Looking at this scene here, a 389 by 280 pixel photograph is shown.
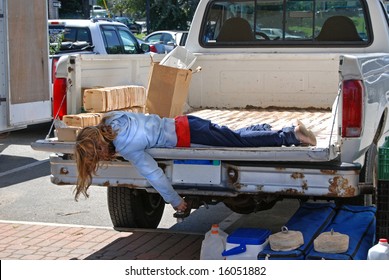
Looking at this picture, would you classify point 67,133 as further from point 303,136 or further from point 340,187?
point 340,187

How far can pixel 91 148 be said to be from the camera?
18.3 ft

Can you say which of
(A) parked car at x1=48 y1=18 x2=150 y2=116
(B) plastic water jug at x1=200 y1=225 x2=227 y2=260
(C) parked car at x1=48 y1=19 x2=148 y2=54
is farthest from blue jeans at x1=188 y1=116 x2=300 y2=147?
(C) parked car at x1=48 y1=19 x2=148 y2=54

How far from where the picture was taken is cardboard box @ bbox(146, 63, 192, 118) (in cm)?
684

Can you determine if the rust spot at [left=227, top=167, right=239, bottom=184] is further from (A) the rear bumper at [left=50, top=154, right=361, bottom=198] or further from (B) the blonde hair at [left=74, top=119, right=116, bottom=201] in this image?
(B) the blonde hair at [left=74, top=119, right=116, bottom=201]

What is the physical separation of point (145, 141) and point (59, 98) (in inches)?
43.3

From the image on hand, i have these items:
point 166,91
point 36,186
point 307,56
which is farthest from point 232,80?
point 36,186

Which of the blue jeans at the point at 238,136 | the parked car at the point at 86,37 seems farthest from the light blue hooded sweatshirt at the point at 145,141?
the parked car at the point at 86,37

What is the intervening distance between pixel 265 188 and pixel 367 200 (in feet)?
4.09

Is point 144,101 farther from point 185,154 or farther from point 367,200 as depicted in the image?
point 367,200

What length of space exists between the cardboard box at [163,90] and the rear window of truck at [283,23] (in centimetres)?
178

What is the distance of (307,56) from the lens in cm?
787

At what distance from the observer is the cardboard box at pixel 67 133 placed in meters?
6.11

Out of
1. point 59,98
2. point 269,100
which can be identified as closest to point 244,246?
point 59,98

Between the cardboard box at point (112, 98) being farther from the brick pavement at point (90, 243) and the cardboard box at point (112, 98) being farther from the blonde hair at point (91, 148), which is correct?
the brick pavement at point (90, 243)
